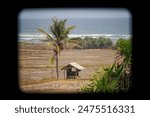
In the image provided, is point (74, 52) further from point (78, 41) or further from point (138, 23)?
point (138, 23)

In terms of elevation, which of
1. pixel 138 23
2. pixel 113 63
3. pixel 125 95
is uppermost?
pixel 138 23

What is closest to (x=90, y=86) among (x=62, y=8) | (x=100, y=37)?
(x=100, y=37)

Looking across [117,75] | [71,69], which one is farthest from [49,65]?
[117,75]

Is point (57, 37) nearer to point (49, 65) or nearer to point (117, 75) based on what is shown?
point (49, 65)

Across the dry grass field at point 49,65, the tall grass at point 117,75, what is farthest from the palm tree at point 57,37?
the tall grass at point 117,75

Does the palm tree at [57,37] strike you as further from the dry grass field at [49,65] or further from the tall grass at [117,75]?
the tall grass at [117,75]
